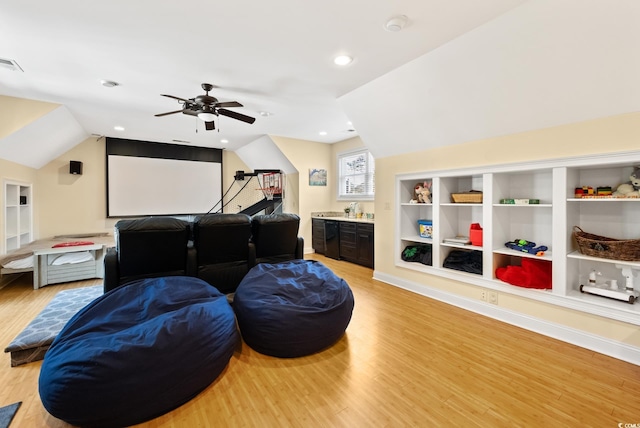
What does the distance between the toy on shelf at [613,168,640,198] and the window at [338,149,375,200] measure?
3.84 metres

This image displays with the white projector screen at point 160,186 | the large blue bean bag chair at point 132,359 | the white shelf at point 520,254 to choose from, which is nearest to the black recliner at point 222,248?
the large blue bean bag chair at point 132,359

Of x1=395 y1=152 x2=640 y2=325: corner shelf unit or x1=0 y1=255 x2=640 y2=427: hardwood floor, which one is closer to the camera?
x1=0 y1=255 x2=640 y2=427: hardwood floor

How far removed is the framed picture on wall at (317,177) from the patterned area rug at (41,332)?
15.7ft

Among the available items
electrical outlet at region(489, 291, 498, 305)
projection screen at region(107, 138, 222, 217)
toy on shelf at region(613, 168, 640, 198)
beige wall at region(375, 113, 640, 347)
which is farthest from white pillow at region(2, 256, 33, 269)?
toy on shelf at region(613, 168, 640, 198)

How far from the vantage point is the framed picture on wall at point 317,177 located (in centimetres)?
675

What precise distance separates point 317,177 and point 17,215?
5796 mm

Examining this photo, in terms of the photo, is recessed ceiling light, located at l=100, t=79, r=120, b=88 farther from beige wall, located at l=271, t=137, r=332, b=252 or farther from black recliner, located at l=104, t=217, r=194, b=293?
beige wall, located at l=271, t=137, r=332, b=252

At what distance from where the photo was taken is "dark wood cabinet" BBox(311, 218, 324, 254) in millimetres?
6523

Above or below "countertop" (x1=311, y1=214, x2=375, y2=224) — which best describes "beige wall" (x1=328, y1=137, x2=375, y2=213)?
above

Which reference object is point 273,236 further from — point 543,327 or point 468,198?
point 543,327

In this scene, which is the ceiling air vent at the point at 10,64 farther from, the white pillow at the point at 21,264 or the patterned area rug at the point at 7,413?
the patterned area rug at the point at 7,413

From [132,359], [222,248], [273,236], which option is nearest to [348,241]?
[273,236]

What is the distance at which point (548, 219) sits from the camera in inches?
121

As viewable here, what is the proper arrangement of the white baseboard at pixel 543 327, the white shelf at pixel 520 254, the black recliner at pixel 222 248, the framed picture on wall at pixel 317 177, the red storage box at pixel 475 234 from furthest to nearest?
the framed picture on wall at pixel 317 177, the red storage box at pixel 475 234, the black recliner at pixel 222 248, the white shelf at pixel 520 254, the white baseboard at pixel 543 327
